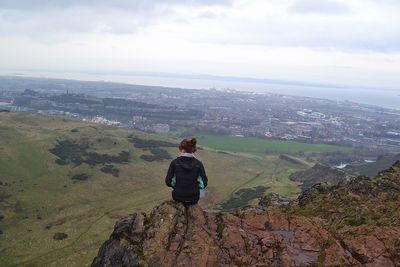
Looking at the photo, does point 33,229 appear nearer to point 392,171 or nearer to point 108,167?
point 108,167

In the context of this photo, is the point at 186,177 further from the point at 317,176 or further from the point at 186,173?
the point at 317,176

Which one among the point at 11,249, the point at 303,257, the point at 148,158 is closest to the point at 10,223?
the point at 11,249

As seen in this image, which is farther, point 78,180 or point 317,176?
point 317,176

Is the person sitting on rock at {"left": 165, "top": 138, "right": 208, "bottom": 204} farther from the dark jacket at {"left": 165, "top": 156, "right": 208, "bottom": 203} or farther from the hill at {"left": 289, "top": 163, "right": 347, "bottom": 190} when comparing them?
the hill at {"left": 289, "top": 163, "right": 347, "bottom": 190}

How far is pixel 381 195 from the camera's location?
967 inches

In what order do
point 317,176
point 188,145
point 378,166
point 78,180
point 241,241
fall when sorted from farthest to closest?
point 378,166 → point 317,176 → point 78,180 → point 241,241 → point 188,145

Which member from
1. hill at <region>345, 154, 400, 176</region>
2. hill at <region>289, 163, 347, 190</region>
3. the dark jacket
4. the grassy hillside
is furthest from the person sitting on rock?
hill at <region>345, 154, 400, 176</region>

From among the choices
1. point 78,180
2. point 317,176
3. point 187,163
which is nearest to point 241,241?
point 187,163

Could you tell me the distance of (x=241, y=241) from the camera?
1585cm

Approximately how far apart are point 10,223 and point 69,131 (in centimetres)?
7552

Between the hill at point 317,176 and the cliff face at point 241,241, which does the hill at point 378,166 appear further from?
the cliff face at point 241,241

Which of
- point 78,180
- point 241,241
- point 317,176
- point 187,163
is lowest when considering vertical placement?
point 78,180

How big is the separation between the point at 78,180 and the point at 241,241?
3781 inches

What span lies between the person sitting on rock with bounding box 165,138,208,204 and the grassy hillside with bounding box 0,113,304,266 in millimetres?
49033
